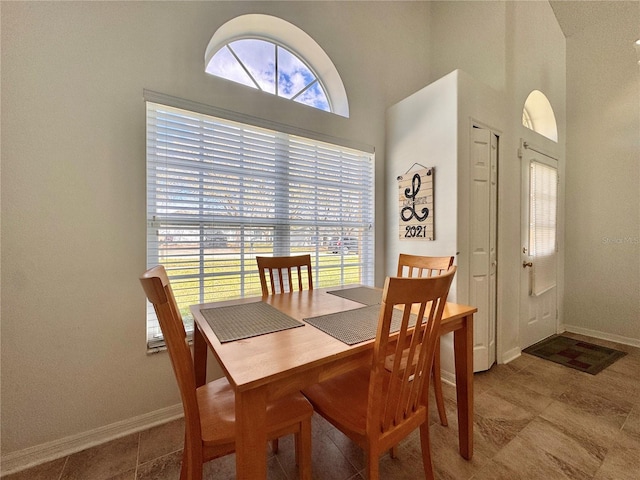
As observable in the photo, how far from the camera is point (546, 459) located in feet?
4.35

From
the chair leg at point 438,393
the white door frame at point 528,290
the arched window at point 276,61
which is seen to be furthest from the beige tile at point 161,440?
the white door frame at point 528,290

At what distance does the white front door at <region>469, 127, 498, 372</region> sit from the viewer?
2109 millimetres

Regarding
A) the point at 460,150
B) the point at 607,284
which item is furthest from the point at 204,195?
the point at 607,284

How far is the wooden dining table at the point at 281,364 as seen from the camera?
29.0 inches

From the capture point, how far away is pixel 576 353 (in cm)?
254

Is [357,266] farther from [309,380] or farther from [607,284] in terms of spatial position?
[607,284]

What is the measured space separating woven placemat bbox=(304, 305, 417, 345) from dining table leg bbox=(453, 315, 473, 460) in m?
0.33

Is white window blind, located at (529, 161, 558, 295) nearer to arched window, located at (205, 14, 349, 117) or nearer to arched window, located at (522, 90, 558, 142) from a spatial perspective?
arched window, located at (522, 90, 558, 142)

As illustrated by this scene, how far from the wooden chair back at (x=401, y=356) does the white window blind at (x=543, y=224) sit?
238 cm

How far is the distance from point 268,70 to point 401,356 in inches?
93.6

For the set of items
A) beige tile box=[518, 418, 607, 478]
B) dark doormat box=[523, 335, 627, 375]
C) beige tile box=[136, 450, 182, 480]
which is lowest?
beige tile box=[136, 450, 182, 480]

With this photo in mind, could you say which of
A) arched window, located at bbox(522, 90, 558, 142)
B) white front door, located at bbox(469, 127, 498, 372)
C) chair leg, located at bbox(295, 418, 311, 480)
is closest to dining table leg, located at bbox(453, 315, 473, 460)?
chair leg, located at bbox(295, 418, 311, 480)

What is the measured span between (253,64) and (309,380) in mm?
2369

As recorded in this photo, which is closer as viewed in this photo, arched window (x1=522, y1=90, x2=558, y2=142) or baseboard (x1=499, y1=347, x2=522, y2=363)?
baseboard (x1=499, y1=347, x2=522, y2=363)
